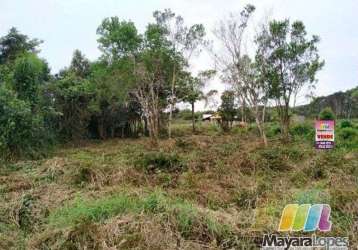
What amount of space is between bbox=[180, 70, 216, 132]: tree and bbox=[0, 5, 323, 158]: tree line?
0.06 metres

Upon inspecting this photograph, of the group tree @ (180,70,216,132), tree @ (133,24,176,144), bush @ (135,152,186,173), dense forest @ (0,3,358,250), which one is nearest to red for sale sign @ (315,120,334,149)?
dense forest @ (0,3,358,250)

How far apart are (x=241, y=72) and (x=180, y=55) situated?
3.75 m

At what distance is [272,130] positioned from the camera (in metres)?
20.0

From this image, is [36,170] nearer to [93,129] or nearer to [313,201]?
[313,201]

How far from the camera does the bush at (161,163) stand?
22.6 ft

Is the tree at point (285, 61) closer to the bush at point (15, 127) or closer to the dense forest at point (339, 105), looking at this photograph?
the bush at point (15, 127)

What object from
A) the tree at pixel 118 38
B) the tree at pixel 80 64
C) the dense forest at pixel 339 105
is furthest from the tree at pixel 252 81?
the dense forest at pixel 339 105

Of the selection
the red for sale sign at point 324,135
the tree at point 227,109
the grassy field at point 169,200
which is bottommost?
the grassy field at point 169,200

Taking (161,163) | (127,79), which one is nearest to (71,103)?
(127,79)

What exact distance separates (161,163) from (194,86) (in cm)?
1418

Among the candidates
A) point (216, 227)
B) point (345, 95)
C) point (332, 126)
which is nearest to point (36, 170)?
point (216, 227)

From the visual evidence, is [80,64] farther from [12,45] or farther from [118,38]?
[118,38]

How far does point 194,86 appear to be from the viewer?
68.4 ft

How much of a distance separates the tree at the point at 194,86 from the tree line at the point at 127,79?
6cm
